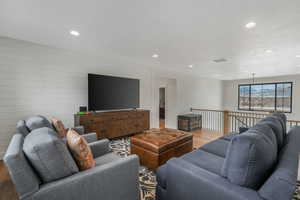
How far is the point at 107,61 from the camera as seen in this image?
411cm

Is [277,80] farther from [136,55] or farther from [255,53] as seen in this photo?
[136,55]

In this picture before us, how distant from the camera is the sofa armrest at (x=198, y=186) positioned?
0.95 m

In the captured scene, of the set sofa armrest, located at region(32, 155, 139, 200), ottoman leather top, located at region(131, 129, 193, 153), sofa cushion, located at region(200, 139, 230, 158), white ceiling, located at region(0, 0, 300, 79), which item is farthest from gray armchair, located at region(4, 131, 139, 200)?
white ceiling, located at region(0, 0, 300, 79)

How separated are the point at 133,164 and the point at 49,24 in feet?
8.36

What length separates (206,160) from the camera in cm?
173

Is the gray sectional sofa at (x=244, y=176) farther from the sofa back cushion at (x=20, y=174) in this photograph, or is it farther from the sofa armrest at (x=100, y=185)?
the sofa back cushion at (x=20, y=174)

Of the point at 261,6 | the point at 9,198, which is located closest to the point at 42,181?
the point at 9,198

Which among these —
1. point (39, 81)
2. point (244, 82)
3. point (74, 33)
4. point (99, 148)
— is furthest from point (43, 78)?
point (244, 82)

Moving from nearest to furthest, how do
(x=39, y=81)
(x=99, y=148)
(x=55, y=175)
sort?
(x=55, y=175) < (x=99, y=148) < (x=39, y=81)

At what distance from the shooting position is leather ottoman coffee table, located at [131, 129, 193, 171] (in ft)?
7.36

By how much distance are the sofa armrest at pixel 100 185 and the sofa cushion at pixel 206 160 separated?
74 centimetres

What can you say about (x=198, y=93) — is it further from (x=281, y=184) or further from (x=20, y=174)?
(x=20, y=174)

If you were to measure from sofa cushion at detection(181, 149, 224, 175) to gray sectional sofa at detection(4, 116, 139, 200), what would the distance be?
839mm

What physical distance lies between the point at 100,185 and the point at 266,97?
9792 millimetres
